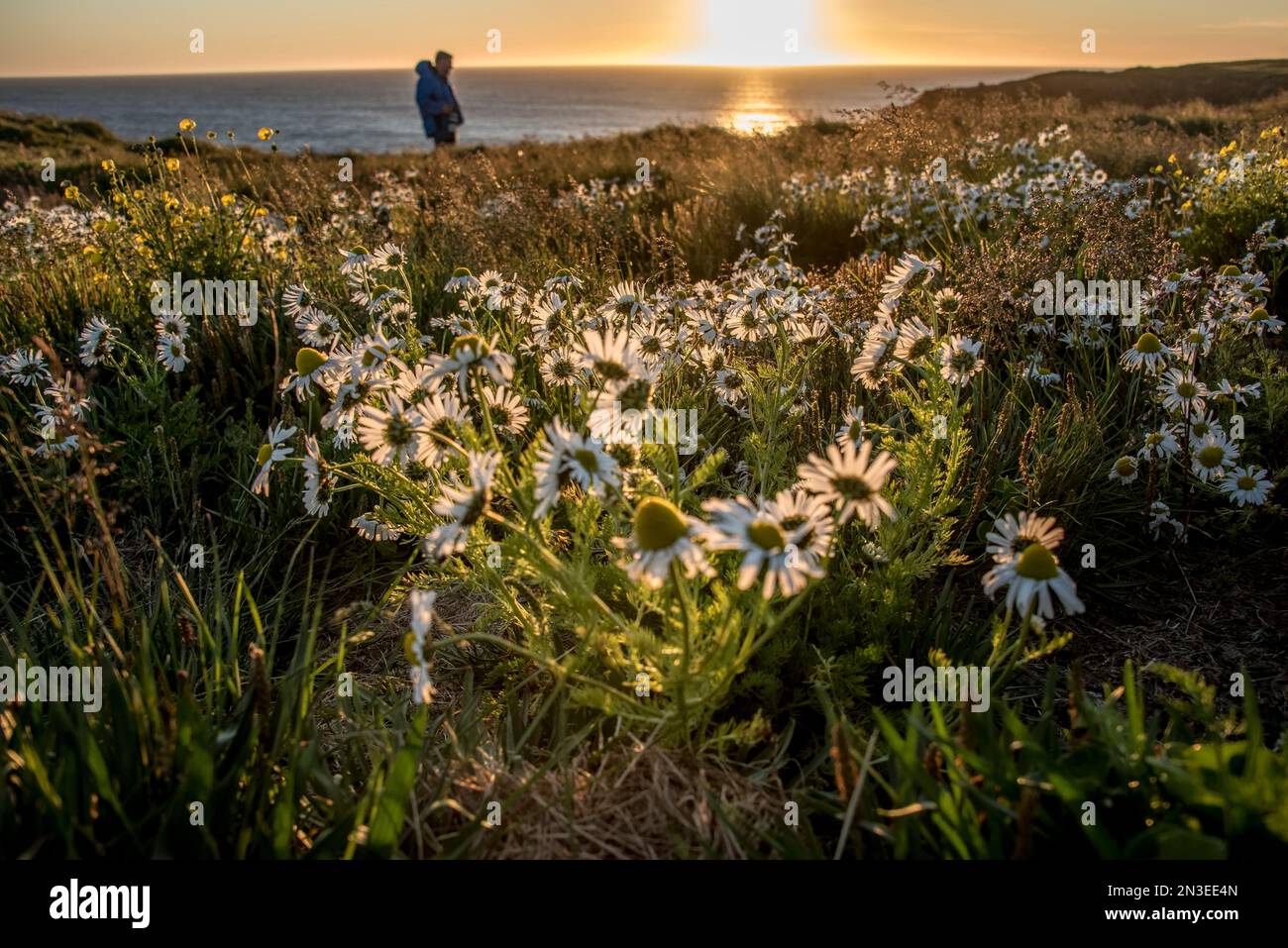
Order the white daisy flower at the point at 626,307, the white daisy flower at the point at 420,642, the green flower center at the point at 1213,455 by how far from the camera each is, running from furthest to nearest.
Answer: the white daisy flower at the point at 626,307
the green flower center at the point at 1213,455
the white daisy flower at the point at 420,642

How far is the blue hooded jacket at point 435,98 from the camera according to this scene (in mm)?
14211

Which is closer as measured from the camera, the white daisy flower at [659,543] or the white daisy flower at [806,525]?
the white daisy flower at [659,543]

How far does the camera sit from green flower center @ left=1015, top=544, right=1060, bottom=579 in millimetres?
1606

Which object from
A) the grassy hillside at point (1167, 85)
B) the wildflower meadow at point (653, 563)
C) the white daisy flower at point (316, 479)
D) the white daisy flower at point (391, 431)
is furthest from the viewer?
the grassy hillside at point (1167, 85)

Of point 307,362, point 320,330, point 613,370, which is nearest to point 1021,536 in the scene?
point 613,370

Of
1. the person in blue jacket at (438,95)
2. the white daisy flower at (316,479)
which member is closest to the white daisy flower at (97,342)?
the white daisy flower at (316,479)

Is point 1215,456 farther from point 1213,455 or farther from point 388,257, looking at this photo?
point 388,257

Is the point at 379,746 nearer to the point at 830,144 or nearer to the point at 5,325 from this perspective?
the point at 5,325

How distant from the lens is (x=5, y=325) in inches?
189

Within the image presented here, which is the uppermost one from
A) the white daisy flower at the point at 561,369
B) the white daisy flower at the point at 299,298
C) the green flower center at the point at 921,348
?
the white daisy flower at the point at 299,298

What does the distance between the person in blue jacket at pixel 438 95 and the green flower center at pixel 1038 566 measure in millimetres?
14200

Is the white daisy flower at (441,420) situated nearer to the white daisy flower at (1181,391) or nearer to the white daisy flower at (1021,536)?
the white daisy flower at (1021,536)

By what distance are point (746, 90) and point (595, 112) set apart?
6058cm
